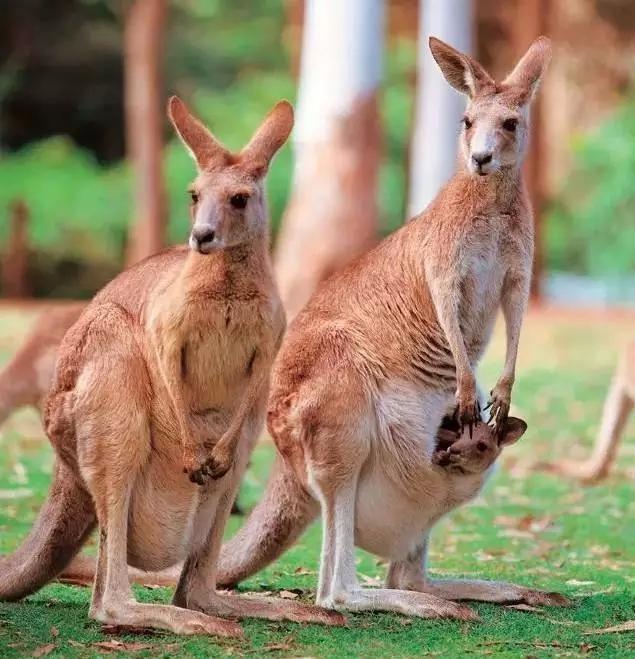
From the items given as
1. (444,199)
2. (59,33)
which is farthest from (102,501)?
(59,33)

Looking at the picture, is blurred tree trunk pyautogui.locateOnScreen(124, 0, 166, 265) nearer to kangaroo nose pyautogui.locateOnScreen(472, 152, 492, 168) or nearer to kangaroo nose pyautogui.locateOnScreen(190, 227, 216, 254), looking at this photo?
kangaroo nose pyautogui.locateOnScreen(472, 152, 492, 168)

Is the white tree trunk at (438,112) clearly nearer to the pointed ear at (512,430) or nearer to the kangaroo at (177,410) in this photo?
the pointed ear at (512,430)

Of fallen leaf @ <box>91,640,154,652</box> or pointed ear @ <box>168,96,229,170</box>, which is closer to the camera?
fallen leaf @ <box>91,640,154,652</box>

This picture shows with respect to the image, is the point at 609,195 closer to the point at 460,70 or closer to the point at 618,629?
the point at 460,70

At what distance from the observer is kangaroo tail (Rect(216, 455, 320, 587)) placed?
184 inches

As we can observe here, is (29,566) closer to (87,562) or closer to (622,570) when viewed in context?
(87,562)

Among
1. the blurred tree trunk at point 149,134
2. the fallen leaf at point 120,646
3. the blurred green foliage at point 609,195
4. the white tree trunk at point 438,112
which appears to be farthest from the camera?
the blurred green foliage at point 609,195

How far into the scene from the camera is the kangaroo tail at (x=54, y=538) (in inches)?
171

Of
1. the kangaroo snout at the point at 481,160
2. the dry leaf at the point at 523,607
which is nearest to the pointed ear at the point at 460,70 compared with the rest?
the kangaroo snout at the point at 481,160

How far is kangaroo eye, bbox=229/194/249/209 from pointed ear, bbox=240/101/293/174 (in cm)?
14

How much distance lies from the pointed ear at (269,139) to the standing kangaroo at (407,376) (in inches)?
23.6

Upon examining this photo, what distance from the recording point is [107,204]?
2066 centimetres

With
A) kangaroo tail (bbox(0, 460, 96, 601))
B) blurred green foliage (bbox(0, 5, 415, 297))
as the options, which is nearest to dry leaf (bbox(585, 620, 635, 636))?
kangaroo tail (bbox(0, 460, 96, 601))

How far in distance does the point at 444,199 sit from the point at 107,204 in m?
16.2
